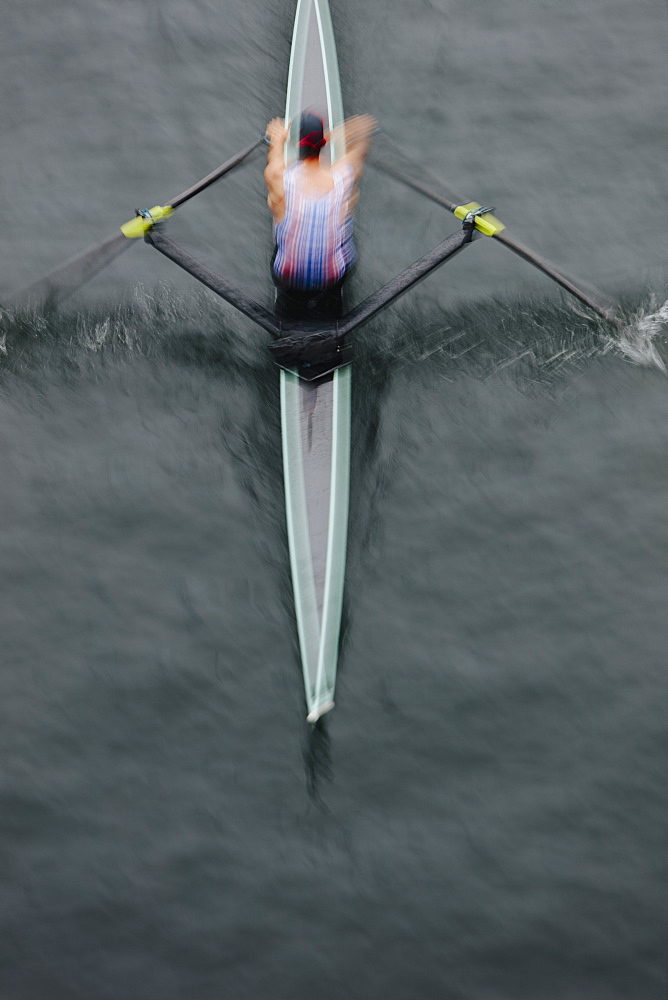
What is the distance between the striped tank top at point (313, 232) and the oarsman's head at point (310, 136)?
4.6 inches

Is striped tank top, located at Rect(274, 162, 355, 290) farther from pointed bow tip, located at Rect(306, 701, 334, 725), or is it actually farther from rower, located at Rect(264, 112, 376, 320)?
pointed bow tip, located at Rect(306, 701, 334, 725)

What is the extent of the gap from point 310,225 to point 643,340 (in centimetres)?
274

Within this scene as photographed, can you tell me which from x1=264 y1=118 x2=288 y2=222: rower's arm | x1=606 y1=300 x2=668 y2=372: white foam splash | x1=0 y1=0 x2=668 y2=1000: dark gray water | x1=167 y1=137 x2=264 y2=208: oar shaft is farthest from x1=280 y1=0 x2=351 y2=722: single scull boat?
x1=606 y1=300 x2=668 y2=372: white foam splash

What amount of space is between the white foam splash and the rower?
86.3 inches

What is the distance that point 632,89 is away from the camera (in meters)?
9.59

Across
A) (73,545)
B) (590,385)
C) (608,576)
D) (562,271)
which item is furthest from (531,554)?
(73,545)

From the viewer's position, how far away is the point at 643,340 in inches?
323

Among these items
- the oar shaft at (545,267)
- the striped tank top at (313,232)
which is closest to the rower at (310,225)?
the striped tank top at (313,232)

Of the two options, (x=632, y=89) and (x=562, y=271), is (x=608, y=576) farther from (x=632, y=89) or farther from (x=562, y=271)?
(x=632, y=89)

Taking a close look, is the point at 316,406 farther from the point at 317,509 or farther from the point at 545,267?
the point at 545,267

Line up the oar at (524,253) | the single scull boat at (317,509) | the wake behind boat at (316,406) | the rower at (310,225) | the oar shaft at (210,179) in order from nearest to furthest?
the single scull boat at (317,509) → the wake behind boat at (316,406) → the rower at (310,225) → the oar at (524,253) → the oar shaft at (210,179)

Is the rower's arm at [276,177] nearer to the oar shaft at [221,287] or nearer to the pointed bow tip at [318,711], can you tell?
the oar shaft at [221,287]

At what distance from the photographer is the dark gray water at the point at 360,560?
250 inches

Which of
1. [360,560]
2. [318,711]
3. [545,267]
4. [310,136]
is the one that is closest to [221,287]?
[310,136]
